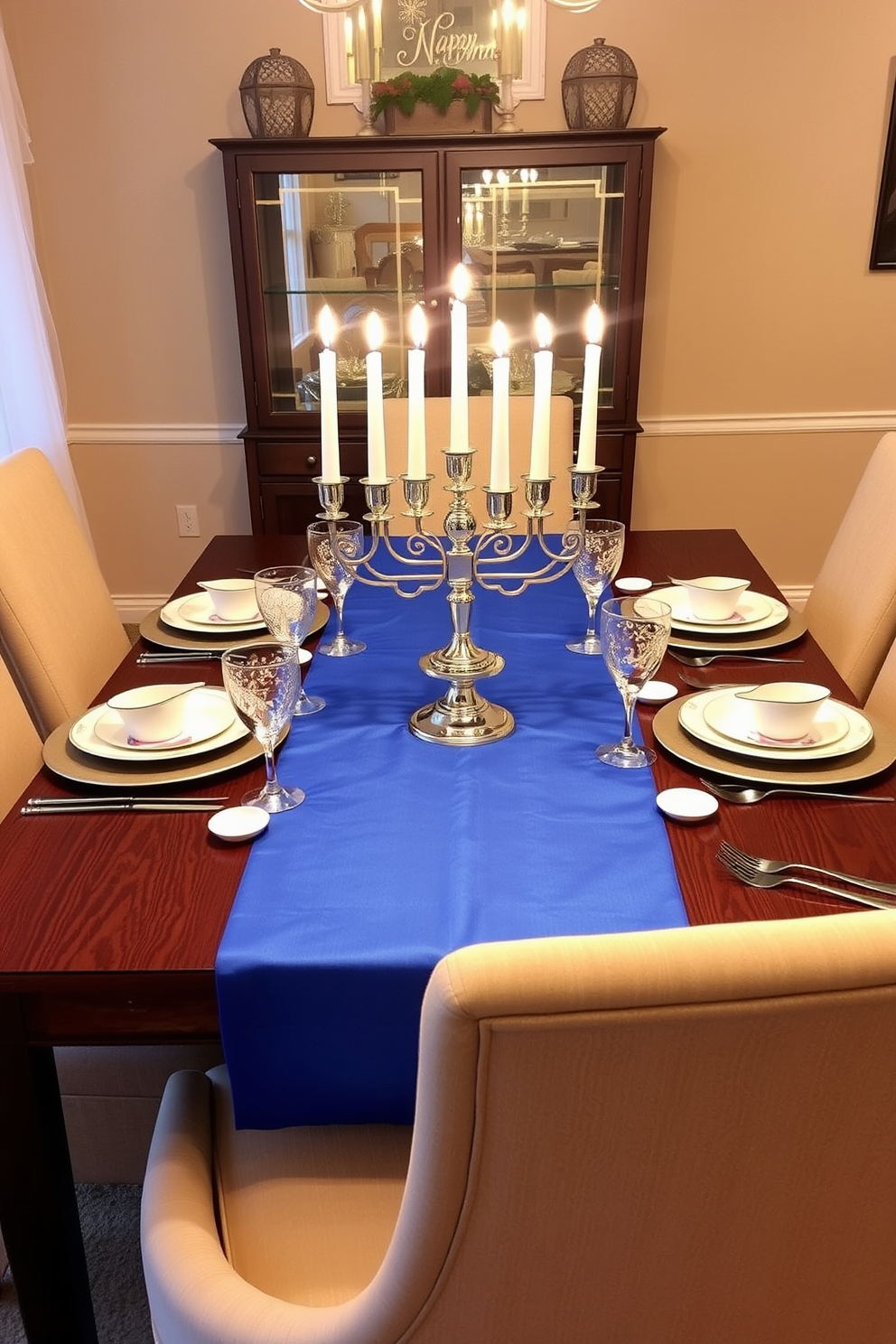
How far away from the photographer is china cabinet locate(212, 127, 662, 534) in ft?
9.16

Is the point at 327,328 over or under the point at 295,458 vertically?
over

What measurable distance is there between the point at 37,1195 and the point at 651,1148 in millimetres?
728

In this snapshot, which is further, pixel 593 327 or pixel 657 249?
pixel 657 249

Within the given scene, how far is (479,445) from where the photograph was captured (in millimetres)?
2365

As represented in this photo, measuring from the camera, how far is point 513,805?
119 cm

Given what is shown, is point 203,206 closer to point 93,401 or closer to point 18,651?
point 93,401

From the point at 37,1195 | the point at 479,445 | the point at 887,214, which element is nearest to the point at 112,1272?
the point at 37,1195

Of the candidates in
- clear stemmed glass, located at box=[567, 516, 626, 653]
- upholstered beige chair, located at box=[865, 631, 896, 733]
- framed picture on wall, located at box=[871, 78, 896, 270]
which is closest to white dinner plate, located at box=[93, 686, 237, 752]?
clear stemmed glass, located at box=[567, 516, 626, 653]

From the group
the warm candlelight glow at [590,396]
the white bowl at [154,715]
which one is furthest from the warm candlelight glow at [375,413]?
the white bowl at [154,715]

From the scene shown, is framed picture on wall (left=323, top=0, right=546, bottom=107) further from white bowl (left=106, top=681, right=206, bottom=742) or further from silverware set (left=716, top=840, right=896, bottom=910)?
silverware set (left=716, top=840, right=896, bottom=910)

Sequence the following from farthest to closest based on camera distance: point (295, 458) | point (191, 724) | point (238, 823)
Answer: point (295, 458) < point (191, 724) < point (238, 823)

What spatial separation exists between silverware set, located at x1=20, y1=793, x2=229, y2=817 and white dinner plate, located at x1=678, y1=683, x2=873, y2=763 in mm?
563

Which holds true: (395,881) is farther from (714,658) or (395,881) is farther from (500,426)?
(714,658)

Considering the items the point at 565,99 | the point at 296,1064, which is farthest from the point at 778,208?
the point at 296,1064
